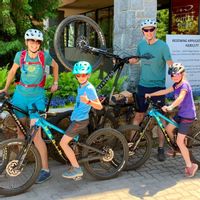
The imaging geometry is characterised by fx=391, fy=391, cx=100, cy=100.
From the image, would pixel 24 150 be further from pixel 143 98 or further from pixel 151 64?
pixel 151 64

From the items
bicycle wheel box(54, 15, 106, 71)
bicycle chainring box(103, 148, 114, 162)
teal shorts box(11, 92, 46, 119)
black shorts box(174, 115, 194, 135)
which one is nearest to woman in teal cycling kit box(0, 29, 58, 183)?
teal shorts box(11, 92, 46, 119)

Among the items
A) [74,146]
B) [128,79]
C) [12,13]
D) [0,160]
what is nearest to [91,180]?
[74,146]

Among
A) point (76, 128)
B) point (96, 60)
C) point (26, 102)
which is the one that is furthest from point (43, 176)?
point (96, 60)

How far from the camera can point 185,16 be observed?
38.6 feet

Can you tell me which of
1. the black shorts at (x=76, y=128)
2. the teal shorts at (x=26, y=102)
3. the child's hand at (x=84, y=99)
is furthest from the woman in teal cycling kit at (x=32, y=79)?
the child's hand at (x=84, y=99)

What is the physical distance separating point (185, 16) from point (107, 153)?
26.4 ft

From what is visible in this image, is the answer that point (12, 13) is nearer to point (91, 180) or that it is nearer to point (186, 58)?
point (186, 58)

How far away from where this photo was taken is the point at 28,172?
463 cm

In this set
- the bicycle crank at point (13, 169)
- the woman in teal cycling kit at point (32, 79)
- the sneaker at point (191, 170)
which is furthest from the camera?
the sneaker at point (191, 170)

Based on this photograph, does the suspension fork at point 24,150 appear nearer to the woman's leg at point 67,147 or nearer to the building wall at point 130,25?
the woman's leg at point 67,147

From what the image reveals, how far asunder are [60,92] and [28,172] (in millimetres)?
1634

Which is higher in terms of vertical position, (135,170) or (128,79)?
(128,79)

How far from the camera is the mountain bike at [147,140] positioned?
5.03 meters

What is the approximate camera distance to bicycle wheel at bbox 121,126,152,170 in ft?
16.7
